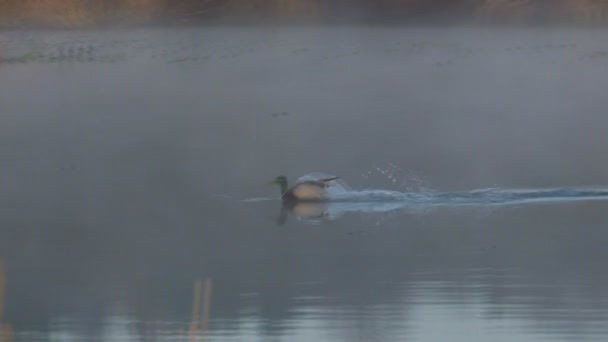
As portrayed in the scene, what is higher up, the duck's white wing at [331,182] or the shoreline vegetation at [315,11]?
the shoreline vegetation at [315,11]

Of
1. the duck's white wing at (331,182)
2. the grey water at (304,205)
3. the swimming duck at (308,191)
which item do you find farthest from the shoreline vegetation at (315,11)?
the swimming duck at (308,191)

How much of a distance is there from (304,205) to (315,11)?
20236 millimetres

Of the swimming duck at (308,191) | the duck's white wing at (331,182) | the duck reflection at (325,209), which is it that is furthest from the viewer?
the duck's white wing at (331,182)

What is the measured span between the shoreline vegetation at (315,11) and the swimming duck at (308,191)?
16.9 meters

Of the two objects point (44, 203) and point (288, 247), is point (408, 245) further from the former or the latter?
point (44, 203)

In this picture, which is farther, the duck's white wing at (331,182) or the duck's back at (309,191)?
the duck's white wing at (331,182)

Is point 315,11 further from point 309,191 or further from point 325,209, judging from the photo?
point 325,209

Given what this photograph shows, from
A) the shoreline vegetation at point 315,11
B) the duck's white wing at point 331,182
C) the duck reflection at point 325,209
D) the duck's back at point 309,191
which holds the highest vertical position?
the shoreline vegetation at point 315,11

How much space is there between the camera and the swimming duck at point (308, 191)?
39.0 feet

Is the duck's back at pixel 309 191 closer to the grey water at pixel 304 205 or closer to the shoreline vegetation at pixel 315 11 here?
the grey water at pixel 304 205

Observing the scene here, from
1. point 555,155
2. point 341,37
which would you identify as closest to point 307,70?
point 341,37

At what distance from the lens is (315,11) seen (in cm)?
3172

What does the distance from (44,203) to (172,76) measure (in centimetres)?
1235

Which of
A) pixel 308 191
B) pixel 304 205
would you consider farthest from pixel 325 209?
pixel 308 191
